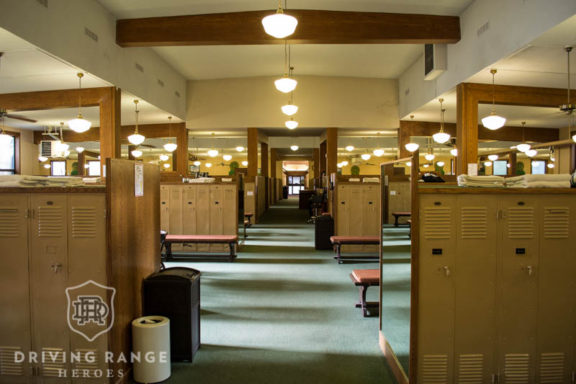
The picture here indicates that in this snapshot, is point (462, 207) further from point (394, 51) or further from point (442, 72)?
point (394, 51)

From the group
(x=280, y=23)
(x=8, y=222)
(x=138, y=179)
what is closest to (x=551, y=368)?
(x=138, y=179)

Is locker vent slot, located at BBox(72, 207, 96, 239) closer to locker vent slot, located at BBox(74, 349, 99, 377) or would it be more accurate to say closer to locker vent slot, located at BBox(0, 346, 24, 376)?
locker vent slot, located at BBox(74, 349, 99, 377)

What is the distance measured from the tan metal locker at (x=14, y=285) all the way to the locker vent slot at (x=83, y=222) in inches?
14.6

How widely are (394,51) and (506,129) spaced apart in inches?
273

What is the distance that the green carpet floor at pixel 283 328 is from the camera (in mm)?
3072

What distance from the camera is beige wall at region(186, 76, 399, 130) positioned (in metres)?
13.0

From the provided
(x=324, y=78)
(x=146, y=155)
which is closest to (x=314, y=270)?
(x=324, y=78)

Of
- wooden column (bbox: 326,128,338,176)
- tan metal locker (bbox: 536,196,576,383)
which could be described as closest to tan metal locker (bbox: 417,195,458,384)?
tan metal locker (bbox: 536,196,576,383)

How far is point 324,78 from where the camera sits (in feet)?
42.9

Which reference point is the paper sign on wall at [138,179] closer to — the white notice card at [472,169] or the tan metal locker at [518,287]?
the tan metal locker at [518,287]

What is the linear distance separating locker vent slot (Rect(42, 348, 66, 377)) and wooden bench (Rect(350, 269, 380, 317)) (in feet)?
9.50

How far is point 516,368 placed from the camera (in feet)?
8.94

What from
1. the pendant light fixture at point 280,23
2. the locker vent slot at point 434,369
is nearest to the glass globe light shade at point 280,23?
the pendant light fixture at point 280,23

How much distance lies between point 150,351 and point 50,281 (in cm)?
88
